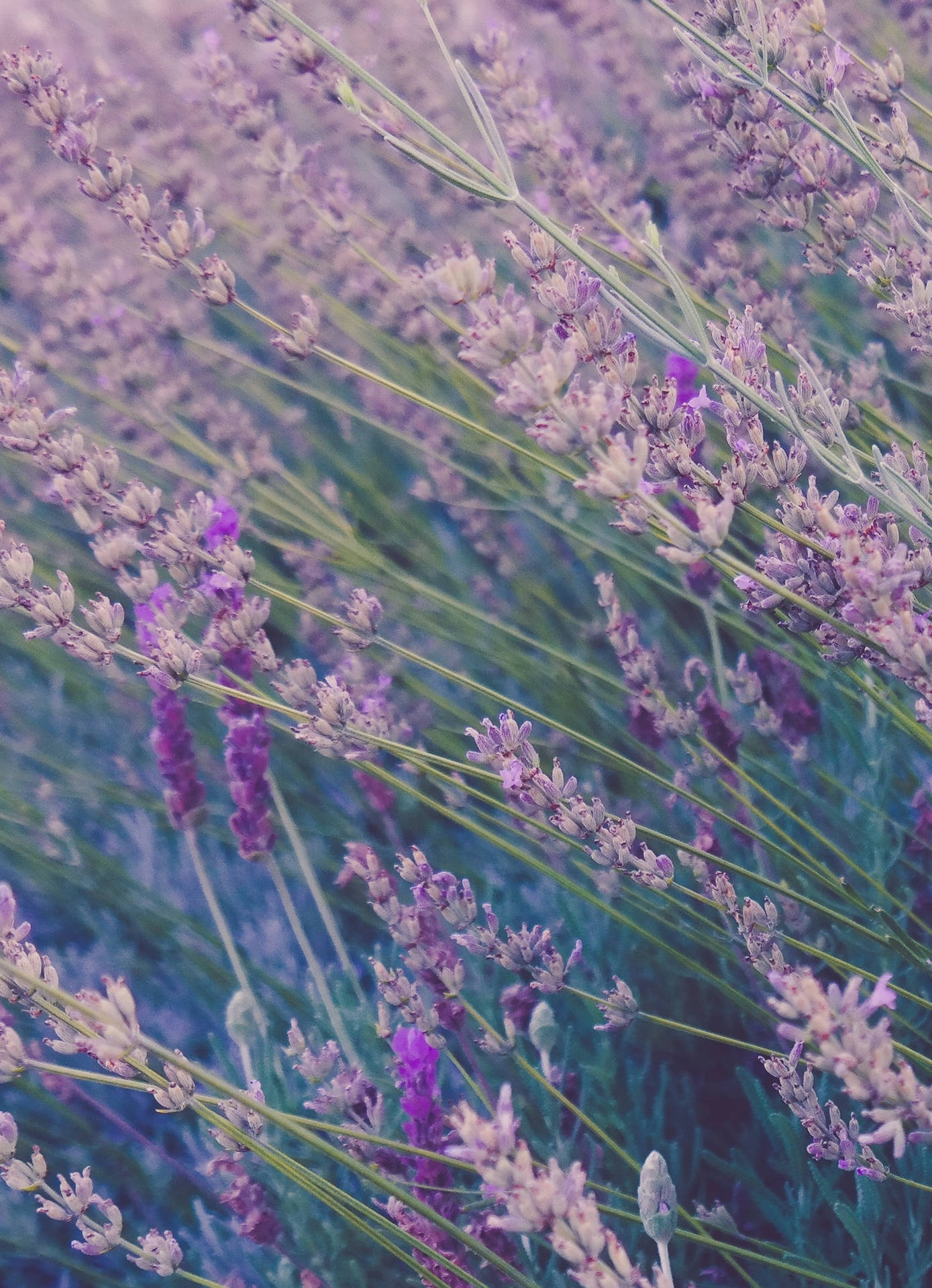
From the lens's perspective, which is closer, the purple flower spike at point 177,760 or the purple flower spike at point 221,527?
the purple flower spike at point 221,527

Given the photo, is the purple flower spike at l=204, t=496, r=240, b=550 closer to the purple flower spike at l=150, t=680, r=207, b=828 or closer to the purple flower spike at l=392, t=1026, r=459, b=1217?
the purple flower spike at l=150, t=680, r=207, b=828

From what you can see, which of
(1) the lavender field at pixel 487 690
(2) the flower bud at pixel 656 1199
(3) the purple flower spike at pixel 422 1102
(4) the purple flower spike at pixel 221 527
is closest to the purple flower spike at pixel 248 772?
→ (1) the lavender field at pixel 487 690

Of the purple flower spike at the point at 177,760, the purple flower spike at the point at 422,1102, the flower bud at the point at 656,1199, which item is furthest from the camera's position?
the purple flower spike at the point at 177,760

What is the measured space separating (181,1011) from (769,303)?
158 centimetres

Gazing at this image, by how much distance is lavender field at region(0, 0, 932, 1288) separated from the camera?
33.9 inches

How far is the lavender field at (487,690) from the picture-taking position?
0.86 m

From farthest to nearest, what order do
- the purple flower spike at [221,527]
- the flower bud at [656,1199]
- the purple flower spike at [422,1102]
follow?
the purple flower spike at [221,527]
the purple flower spike at [422,1102]
the flower bud at [656,1199]

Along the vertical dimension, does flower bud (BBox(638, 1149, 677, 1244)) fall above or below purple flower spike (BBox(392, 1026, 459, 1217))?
above

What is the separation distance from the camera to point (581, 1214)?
61 centimetres

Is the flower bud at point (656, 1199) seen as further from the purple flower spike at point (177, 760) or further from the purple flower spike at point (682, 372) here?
the purple flower spike at point (682, 372)

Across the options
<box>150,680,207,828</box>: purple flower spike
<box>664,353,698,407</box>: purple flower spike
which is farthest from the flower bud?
<box>664,353,698,407</box>: purple flower spike

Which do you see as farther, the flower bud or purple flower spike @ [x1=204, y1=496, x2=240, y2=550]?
purple flower spike @ [x1=204, y1=496, x2=240, y2=550]

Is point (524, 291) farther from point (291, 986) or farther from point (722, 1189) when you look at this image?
point (722, 1189)

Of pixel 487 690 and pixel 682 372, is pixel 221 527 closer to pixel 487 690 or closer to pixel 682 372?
pixel 487 690
